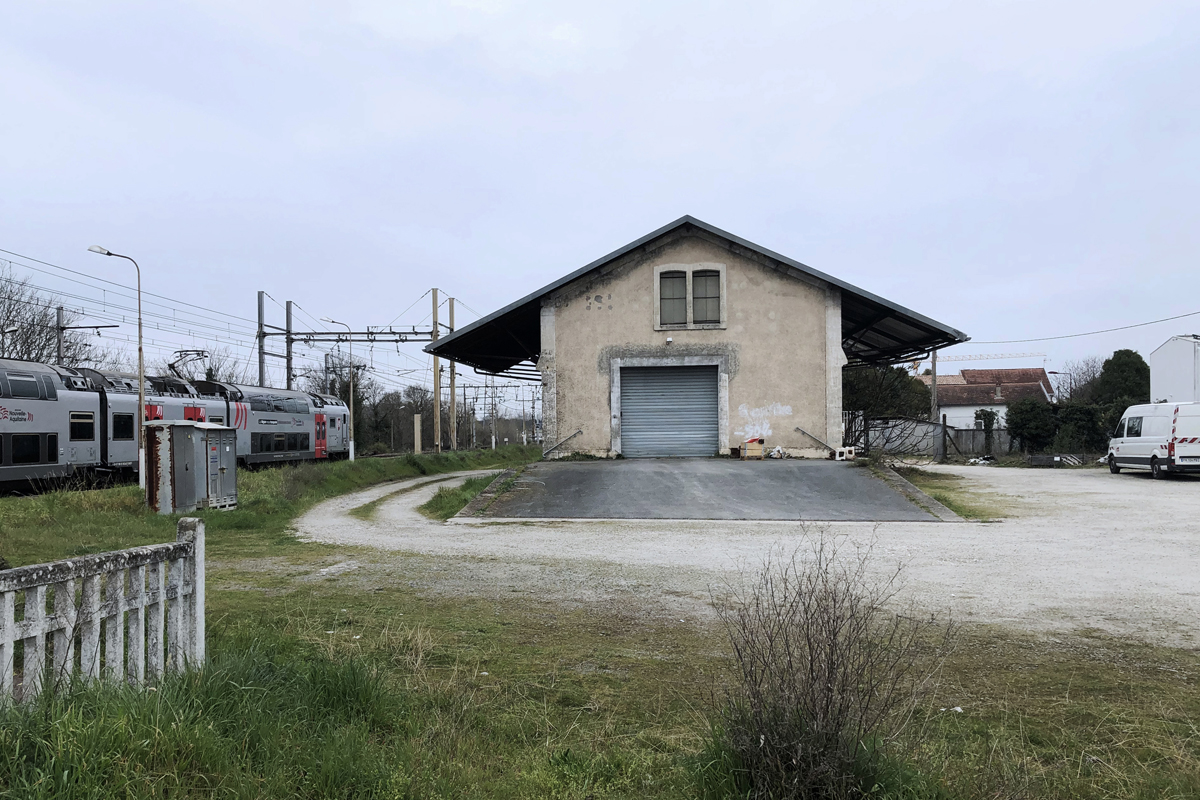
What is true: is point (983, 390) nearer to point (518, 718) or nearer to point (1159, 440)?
point (1159, 440)

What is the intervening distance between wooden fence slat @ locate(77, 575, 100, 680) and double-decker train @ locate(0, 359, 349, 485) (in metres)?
20.1

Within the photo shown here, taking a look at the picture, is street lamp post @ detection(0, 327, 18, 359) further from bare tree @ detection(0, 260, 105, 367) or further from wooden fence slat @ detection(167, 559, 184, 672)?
wooden fence slat @ detection(167, 559, 184, 672)

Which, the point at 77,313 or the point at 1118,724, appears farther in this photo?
the point at 77,313

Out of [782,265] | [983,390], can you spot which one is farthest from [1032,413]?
[983,390]

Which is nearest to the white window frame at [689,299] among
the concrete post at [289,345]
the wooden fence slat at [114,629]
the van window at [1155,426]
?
the van window at [1155,426]

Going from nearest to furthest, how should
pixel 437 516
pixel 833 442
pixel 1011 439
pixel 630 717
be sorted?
1. pixel 630 717
2. pixel 437 516
3. pixel 833 442
4. pixel 1011 439

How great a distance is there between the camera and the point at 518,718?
416cm

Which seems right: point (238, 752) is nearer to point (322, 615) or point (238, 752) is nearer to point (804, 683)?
point (804, 683)

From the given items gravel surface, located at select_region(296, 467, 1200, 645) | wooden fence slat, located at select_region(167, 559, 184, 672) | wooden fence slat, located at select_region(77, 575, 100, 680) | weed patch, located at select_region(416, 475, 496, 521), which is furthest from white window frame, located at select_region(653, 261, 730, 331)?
wooden fence slat, located at select_region(77, 575, 100, 680)

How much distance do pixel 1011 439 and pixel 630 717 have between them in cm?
3722

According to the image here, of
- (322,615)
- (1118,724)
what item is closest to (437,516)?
(322,615)

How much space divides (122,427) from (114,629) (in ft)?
79.7

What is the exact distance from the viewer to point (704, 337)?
23.1 m

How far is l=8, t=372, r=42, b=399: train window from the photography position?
785 inches
